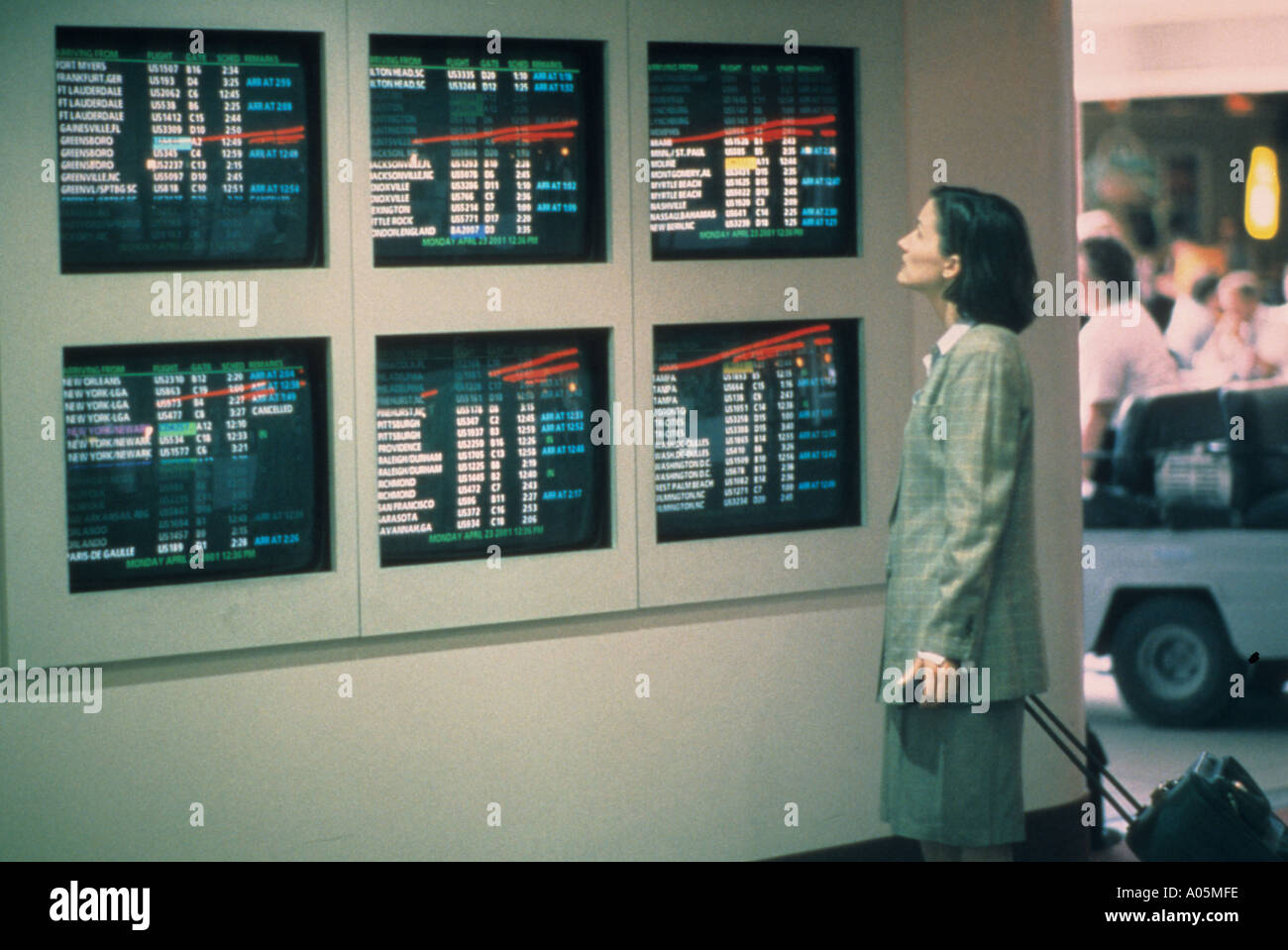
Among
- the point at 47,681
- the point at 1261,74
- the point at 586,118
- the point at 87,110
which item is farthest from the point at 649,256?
the point at 1261,74

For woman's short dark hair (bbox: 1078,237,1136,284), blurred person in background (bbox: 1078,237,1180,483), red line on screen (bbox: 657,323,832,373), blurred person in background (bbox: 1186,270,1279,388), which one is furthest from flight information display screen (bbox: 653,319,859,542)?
blurred person in background (bbox: 1186,270,1279,388)

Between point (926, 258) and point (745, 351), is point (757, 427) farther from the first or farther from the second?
point (926, 258)

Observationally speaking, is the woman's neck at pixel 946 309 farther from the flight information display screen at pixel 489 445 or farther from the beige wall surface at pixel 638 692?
the flight information display screen at pixel 489 445

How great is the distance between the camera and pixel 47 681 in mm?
3965

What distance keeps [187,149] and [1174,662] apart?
5046 mm

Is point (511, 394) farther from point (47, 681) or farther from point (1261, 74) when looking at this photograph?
point (1261, 74)

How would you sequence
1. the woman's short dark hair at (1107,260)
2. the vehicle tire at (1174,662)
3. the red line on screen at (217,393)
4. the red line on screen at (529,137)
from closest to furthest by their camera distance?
the red line on screen at (217,393) < the red line on screen at (529,137) < the vehicle tire at (1174,662) < the woman's short dark hair at (1107,260)

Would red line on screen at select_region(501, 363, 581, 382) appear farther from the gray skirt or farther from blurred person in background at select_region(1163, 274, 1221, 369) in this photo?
blurred person in background at select_region(1163, 274, 1221, 369)

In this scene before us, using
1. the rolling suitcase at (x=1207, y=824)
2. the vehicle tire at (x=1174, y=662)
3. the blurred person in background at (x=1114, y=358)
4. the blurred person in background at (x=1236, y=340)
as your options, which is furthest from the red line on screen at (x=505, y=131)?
the blurred person in background at (x=1236, y=340)

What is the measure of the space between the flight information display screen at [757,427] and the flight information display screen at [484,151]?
0.46 m

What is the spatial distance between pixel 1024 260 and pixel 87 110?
2247mm

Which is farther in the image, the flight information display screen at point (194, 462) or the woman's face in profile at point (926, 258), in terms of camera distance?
the flight information display screen at point (194, 462)

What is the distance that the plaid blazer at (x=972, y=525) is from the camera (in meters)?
3.74

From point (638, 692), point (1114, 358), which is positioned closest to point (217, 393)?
point (638, 692)
